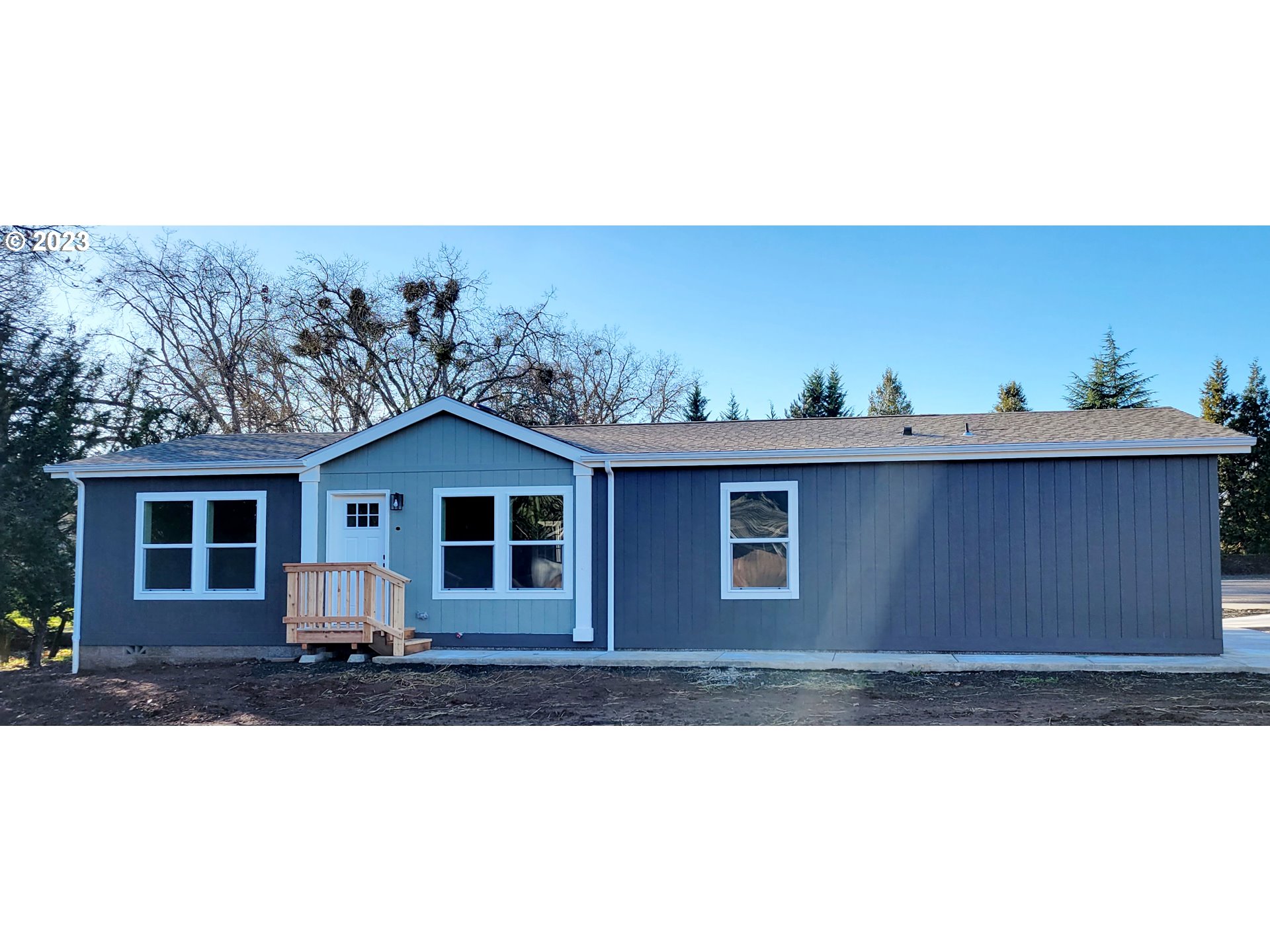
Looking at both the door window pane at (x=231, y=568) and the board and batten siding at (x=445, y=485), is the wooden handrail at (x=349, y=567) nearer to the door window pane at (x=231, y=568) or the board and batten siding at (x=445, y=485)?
the board and batten siding at (x=445, y=485)

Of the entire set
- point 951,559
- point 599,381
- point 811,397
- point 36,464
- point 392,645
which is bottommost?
point 392,645

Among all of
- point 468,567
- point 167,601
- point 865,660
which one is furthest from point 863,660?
point 167,601

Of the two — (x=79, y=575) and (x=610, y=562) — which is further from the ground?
(x=610, y=562)

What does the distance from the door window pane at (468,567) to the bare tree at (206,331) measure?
558 inches

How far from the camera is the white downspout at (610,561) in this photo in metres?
10.4

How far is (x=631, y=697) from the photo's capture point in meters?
7.98

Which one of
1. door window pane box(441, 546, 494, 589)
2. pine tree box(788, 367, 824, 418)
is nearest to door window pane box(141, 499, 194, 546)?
door window pane box(441, 546, 494, 589)

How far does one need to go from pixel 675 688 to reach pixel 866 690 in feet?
5.68

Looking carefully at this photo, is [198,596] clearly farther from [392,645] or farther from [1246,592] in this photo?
[1246,592]

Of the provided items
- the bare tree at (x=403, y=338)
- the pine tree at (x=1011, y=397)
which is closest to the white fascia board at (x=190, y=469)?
the bare tree at (x=403, y=338)

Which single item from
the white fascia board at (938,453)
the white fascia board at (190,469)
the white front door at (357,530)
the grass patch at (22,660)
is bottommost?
the grass patch at (22,660)

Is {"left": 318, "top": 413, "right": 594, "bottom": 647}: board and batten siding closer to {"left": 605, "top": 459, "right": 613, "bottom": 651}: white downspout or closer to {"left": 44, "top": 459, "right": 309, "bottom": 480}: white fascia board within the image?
{"left": 605, "top": 459, "right": 613, "bottom": 651}: white downspout

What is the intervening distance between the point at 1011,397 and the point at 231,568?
27.8 metres
